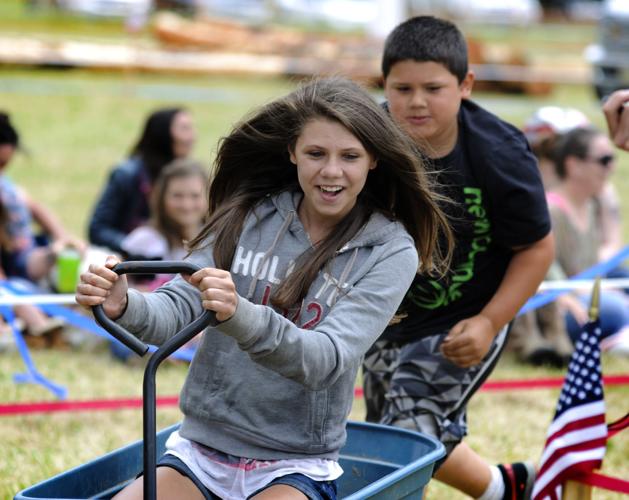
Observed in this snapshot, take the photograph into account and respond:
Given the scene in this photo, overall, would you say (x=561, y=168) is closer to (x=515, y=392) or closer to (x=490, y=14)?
(x=515, y=392)

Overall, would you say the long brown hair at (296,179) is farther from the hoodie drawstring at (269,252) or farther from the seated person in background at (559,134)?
the seated person in background at (559,134)

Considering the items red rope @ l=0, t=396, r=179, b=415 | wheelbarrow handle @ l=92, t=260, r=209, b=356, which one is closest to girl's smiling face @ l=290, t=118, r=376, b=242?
wheelbarrow handle @ l=92, t=260, r=209, b=356

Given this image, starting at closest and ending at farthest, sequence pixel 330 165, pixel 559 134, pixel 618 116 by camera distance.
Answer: pixel 330 165 < pixel 618 116 < pixel 559 134

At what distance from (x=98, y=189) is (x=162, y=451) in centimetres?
896

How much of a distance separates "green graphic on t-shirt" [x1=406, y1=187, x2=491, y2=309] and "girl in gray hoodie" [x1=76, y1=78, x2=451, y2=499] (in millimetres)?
572

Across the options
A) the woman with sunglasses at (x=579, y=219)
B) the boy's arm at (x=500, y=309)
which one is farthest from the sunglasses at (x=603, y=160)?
the boy's arm at (x=500, y=309)

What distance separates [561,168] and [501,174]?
3.61 metres

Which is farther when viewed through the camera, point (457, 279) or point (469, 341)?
point (457, 279)

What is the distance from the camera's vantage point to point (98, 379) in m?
6.34

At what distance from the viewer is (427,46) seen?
12.4 ft

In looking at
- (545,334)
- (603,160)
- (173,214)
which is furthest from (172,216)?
(603,160)

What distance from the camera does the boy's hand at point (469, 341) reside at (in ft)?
12.4

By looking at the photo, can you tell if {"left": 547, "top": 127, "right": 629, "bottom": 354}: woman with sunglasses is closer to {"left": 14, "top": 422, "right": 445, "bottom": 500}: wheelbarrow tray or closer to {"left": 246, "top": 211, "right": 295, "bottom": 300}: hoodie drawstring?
{"left": 14, "top": 422, "right": 445, "bottom": 500}: wheelbarrow tray

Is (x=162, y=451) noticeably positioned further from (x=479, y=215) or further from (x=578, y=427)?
(x=578, y=427)
